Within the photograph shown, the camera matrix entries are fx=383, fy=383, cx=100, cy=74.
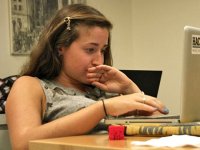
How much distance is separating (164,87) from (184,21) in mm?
619

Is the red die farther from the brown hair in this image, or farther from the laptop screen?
the laptop screen

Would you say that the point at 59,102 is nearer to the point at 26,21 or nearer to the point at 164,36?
the point at 26,21

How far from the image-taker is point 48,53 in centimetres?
170

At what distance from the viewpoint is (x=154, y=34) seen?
3.57 meters

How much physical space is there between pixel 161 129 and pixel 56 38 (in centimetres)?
84

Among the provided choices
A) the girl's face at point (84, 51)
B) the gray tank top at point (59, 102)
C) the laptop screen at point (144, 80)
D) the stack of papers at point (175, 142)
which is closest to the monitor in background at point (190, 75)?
the stack of papers at point (175, 142)

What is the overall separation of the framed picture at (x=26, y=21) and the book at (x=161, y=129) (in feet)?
5.52

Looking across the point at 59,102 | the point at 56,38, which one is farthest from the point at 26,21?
the point at 59,102

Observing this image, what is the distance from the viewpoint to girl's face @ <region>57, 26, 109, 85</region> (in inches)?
64.1

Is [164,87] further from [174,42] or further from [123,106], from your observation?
[123,106]

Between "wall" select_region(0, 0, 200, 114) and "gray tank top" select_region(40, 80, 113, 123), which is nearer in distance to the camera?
"gray tank top" select_region(40, 80, 113, 123)

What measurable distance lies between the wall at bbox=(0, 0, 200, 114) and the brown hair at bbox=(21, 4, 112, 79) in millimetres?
1517

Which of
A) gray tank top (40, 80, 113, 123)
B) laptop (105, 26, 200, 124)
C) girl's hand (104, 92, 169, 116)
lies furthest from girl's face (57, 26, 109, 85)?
laptop (105, 26, 200, 124)

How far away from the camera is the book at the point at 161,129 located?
978 mm
